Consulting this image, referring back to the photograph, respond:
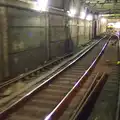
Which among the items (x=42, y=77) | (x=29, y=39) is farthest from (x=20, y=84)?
(x=29, y=39)

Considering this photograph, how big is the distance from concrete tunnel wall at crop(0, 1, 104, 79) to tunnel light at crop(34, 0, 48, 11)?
11.7 inches

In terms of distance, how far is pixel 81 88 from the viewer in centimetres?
869

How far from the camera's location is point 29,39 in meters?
11.7

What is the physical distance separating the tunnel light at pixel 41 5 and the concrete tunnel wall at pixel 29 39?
298mm

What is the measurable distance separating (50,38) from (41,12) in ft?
7.57

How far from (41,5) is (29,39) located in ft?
7.18

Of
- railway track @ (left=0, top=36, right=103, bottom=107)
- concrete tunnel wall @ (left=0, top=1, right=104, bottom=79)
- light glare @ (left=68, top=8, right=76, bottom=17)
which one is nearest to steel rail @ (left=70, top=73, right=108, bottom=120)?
railway track @ (left=0, top=36, right=103, bottom=107)

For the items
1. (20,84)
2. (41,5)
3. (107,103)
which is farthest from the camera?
(41,5)

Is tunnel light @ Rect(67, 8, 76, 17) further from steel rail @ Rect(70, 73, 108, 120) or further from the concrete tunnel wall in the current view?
steel rail @ Rect(70, 73, 108, 120)

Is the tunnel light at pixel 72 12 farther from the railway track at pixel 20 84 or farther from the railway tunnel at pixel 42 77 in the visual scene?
the railway track at pixel 20 84

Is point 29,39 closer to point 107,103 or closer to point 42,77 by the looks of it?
point 42,77

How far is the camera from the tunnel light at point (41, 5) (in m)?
12.1

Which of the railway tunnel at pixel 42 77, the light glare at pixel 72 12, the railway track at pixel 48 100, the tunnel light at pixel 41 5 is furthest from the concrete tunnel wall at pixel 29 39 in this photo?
the railway track at pixel 48 100

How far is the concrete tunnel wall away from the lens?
939cm
